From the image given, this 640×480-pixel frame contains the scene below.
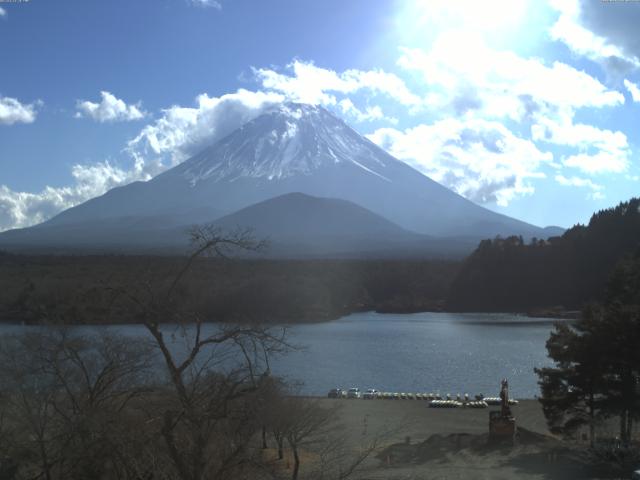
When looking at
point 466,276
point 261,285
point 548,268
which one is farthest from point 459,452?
point 466,276

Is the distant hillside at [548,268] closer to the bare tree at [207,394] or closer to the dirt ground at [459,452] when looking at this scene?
the dirt ground at [459,452]

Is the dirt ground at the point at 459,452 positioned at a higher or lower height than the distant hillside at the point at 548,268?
lower

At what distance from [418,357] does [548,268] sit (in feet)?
119

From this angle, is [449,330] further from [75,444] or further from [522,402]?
[75,444]

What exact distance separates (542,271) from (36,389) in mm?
63429

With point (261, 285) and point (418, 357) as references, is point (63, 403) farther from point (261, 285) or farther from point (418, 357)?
point (261, 285)

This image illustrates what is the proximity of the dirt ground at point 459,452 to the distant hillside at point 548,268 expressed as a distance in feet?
146

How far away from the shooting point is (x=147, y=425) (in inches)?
219

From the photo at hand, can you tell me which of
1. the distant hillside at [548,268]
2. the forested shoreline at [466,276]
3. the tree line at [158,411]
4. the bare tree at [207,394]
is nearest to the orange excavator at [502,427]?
the tree line at [158,411]

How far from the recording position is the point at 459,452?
546 inches

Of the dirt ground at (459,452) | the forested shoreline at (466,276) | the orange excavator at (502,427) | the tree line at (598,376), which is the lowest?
the dirt ground at (459,452)

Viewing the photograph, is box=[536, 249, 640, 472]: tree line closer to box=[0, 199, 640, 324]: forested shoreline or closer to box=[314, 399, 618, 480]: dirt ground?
box=[314, 399, 618, 480]: dirt ground

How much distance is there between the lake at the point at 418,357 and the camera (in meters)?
27.0

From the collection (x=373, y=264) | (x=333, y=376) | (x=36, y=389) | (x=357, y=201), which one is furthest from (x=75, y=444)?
(x=357, y=201)
